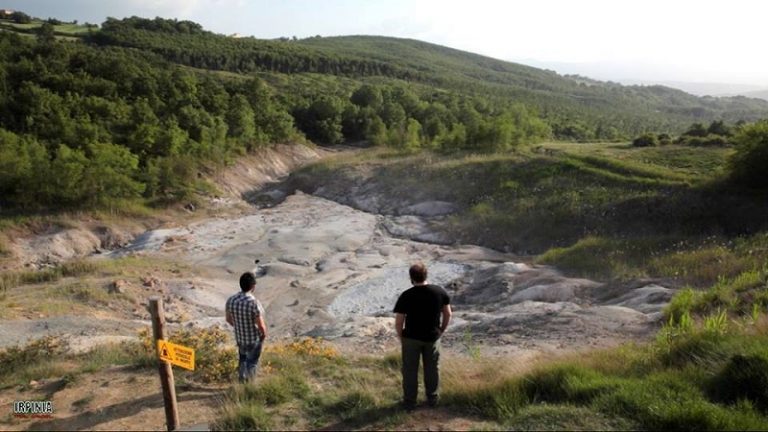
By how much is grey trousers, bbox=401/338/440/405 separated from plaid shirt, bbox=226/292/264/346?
2.72 m

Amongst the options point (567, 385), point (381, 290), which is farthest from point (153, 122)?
point (567, 385)

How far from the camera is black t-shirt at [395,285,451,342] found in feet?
24.9

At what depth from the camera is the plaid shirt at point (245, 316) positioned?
9.14 m

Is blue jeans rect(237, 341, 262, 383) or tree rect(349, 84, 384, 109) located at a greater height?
tree rect(349, 84, 384, 109)

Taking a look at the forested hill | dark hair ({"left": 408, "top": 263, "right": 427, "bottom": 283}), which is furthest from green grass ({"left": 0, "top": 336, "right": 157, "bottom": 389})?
the forested hill

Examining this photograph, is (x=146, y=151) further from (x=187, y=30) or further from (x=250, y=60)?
(x=187, y=30)

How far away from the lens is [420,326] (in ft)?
25.1

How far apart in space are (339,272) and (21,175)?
16.5 meters

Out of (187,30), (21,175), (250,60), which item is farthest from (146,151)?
(187,30)

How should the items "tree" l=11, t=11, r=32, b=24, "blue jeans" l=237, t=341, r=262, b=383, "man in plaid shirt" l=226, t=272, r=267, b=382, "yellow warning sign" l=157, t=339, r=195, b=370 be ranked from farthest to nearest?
"tree" l=11, t=11, r=32, b=24, "blue jeans" l=237, t=341, r=262, b=383, "man in plaid shirt" l=226, t=272, r=267, b=382, "yellow warning sign" l=157, t=339, r=195, b=370

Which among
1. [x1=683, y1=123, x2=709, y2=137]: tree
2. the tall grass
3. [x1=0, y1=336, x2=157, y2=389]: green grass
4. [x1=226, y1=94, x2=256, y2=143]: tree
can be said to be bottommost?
the tall grass

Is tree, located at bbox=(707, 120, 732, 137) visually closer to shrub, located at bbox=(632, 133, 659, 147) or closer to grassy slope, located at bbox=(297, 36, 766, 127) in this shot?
shrub, located at bbox=(632, 133, 659, 147)

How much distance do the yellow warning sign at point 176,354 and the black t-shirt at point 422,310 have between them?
3.05 meters

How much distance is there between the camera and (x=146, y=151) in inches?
1390
